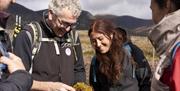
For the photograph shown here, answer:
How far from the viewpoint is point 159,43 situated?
3998 millimetres

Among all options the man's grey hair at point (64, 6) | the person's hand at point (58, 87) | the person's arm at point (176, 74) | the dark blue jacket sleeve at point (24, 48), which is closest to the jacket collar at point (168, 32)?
the person's arm at point (176, 74)

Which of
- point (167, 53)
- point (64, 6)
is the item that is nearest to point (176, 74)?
point (167, 53)

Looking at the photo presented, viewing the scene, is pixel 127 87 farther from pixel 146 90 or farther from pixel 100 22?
pixel 100 22

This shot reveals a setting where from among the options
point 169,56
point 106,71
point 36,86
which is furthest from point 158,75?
point 106,71

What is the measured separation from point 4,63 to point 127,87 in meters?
3.12

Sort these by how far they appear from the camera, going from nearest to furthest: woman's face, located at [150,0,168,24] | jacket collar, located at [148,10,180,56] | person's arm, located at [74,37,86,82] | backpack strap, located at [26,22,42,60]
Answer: jacket collar, located at [148,10,180,56]
woman's face, located at [150,0,168,24]
backpack strap, located at [26,22,42,60]
person's arm, located at [74,37,86,82]

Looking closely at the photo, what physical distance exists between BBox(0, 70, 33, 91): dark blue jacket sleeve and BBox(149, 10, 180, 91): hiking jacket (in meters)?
0.94

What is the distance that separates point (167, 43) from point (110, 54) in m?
2.82

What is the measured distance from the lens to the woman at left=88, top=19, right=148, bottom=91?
6.58 meters

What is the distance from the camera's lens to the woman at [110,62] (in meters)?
6.58

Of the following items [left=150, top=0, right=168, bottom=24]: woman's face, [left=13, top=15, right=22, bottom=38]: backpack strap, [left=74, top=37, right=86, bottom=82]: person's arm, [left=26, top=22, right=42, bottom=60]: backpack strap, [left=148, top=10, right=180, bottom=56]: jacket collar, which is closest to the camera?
[left=148, top=10, right=180, bottom=56]: jacket collar

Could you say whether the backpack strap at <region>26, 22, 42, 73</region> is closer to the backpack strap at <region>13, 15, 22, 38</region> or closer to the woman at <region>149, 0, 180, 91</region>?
the backpack strap at <region>13, 15, 22, 38</region>

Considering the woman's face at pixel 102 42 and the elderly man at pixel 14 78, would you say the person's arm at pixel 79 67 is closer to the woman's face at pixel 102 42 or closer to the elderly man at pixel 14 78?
the woman's face at pixel 102 42

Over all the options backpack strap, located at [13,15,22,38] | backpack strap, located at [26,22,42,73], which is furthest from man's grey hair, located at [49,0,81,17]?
backpack strap, located at [13,15,22,38]
